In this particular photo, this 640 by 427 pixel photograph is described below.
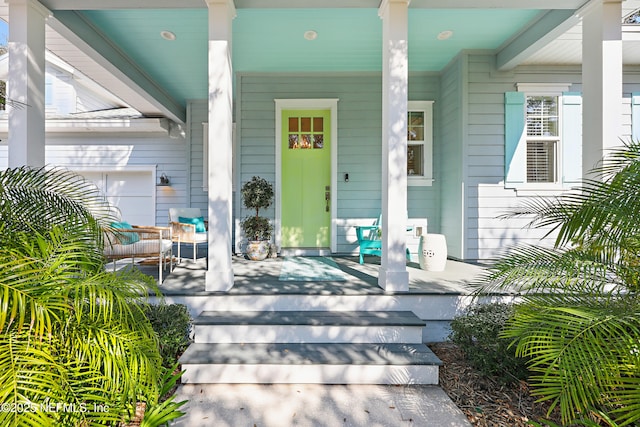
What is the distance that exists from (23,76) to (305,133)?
3.48m

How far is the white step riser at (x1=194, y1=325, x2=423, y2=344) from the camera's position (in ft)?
8.79

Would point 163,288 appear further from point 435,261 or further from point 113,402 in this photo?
point 435,261

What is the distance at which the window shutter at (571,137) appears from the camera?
185 inches

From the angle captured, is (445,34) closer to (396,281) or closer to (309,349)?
(396,281)

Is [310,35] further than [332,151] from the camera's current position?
No

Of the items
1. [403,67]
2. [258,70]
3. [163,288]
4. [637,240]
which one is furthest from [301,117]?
[637,240]

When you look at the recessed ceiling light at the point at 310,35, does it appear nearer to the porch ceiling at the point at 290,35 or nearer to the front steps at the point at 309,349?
the porch ceiling at the point at 290,35

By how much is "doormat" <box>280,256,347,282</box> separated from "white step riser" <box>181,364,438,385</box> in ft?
3.83

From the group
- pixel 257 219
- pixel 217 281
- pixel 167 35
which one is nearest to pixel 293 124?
pixel 257 219

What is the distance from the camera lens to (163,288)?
3133mm

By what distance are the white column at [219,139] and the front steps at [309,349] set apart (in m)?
0.54

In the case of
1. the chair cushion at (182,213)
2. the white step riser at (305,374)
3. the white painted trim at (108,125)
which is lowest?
the white step riser at (305,374)

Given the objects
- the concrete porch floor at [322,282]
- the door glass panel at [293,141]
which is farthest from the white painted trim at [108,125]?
the concrete porch floor at [322,282]

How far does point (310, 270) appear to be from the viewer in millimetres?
4023
